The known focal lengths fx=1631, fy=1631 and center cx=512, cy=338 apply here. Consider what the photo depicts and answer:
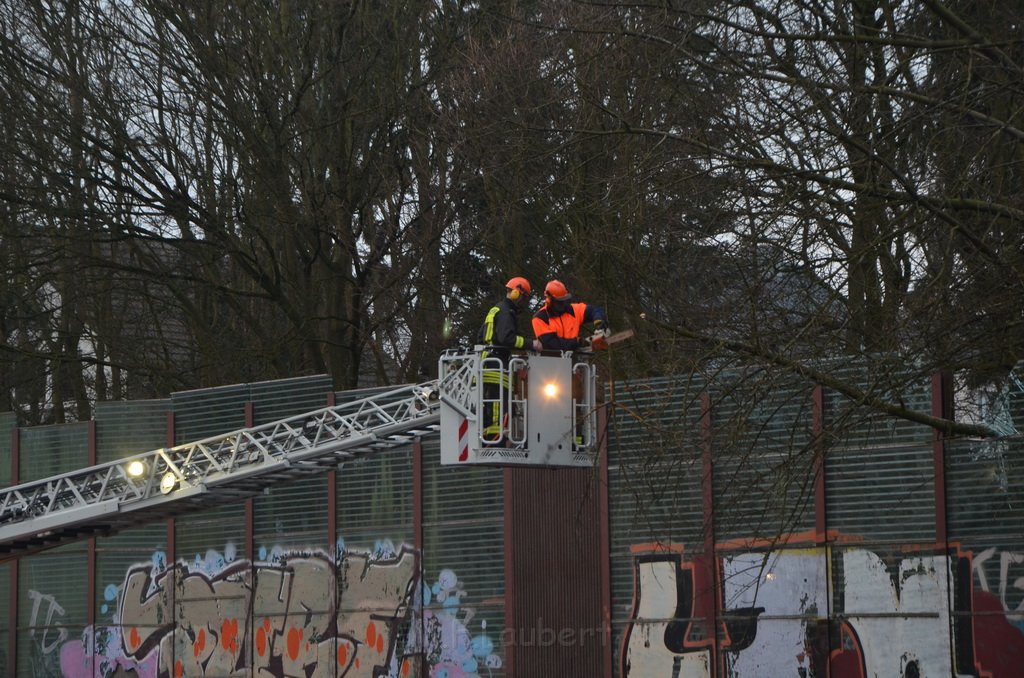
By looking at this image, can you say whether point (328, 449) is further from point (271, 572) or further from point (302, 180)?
point (302, 180)

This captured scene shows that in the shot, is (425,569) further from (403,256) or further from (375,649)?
(403,256)

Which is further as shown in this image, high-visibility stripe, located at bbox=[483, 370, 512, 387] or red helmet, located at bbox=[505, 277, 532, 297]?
high-visibility stripe, located at bbox=[483, 370, 512, 387]

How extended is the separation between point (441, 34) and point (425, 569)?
9.45 meters

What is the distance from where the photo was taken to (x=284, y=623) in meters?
22.2

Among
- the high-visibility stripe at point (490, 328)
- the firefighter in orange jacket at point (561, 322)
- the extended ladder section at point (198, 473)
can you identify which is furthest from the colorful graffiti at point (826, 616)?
the extended ladder section at point (198, 473)

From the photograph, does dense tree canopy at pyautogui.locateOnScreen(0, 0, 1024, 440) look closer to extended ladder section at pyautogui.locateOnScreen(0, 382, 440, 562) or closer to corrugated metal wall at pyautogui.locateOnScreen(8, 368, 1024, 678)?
corrugated metal wall at pyautogui.locateOnScreen(8, 368, 1024, 678)

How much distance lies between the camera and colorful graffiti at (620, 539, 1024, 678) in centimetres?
1627

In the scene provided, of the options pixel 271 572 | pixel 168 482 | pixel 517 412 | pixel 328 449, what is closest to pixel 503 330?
pixel 517 412

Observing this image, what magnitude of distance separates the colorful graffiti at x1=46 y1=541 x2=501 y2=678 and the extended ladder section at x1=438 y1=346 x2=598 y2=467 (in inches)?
254

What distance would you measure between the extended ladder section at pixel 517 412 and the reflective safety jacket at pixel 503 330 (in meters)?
0.10

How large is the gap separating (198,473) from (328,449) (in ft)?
5.61

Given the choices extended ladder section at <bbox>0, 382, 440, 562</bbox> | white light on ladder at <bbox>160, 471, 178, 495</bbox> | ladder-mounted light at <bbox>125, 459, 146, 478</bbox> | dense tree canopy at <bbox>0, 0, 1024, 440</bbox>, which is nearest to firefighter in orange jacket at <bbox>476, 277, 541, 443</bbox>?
extended ladder section at <bbox>0, 382, 440, 562</bbox>

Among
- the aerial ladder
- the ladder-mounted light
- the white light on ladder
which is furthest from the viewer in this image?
the ladder-mounted light

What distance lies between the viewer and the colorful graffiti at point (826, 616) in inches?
640
